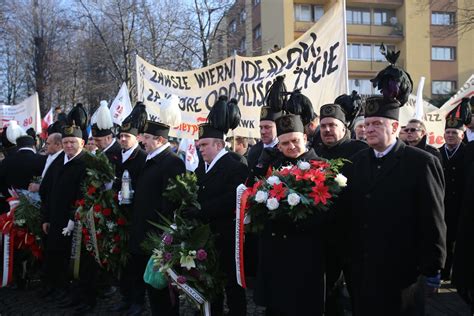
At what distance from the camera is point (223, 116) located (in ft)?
16.9

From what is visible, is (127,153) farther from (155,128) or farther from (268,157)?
(268,157)

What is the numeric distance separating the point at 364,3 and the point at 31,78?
26.3m

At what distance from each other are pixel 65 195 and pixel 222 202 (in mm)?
2649

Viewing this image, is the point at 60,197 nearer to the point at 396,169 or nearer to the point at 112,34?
the point at 396,169

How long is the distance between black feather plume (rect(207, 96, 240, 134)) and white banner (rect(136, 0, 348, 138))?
2509 mm

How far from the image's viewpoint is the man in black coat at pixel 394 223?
3488 mm

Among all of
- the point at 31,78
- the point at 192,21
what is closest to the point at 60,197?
the point at 192,21

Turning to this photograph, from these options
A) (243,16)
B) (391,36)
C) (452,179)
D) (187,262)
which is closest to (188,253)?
(187,262)

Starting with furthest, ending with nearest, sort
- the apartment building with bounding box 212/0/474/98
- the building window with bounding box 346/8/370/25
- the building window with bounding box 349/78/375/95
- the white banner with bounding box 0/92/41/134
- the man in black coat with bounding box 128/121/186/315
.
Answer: the building window with bounding box 346/8/370/25 → the building window with bounding box 349/78/375/95 → the apartment building with bounding box 212/0/474/98 → the white banner with bounding box 0/92/41/134 → the man in black coat with bounding box 128/121/186/315

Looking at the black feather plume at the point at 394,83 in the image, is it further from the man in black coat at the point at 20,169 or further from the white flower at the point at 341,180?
the man in black coat at the point at 20,169

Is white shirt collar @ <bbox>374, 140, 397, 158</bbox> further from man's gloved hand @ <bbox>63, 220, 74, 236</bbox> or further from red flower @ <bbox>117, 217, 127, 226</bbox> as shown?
man's gloved hand @ <bbox>63, 220, 74, 236</bbox>

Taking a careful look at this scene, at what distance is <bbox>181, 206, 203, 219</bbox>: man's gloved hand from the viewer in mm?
4770

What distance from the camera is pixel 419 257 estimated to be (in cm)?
351

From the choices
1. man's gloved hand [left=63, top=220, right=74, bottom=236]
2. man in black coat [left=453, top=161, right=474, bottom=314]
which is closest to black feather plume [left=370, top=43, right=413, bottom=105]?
man in black coat [left=453, top=161, right=474, bottom=314]
